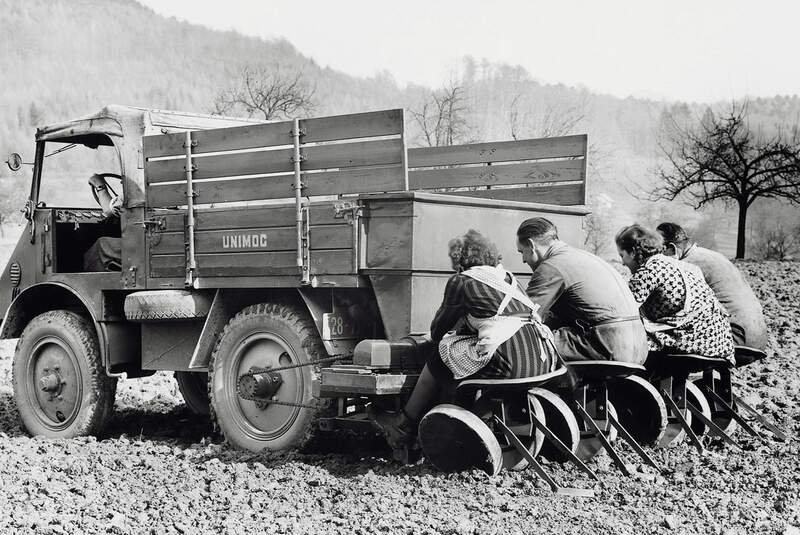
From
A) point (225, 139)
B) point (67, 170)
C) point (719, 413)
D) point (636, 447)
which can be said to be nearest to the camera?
point (636, 447)

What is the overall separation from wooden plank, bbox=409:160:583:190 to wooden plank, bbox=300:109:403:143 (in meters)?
1.80

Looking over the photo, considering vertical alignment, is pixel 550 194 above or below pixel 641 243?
above

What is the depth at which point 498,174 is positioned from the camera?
773 centimetres

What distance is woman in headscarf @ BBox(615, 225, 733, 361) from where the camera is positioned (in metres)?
6.70

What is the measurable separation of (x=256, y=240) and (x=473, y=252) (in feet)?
5.68

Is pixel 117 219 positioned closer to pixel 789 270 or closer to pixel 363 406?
pixel 363 406

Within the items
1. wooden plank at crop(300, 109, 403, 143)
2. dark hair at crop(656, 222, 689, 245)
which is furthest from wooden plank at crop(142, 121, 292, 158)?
dark hair at crop(656, 222, 689, 245)

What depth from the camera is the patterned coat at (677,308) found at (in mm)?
6703

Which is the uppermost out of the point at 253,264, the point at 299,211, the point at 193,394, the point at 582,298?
the point at 299,211

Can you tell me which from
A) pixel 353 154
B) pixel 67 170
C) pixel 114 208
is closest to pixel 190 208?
pixel 114 208

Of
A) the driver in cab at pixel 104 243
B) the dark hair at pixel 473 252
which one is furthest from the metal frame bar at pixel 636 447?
the driver in cab at pixel 104 243

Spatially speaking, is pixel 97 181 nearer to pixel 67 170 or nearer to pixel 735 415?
pixel 67 170

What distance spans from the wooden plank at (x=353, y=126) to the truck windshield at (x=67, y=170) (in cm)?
243

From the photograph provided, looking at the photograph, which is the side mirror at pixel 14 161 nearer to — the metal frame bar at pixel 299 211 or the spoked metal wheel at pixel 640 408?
the metal frame bar at pixel 299 211
